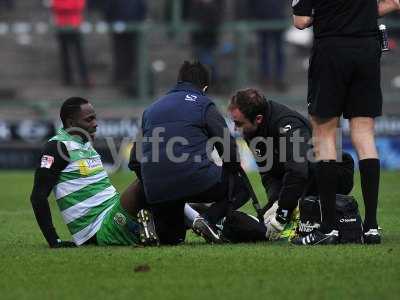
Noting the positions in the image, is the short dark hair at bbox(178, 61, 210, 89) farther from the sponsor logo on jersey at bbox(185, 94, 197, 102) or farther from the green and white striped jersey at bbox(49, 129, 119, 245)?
the green and white striped jersey at bbox(49, 129, 119, 245)

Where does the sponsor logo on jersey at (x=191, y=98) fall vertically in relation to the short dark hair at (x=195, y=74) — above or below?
below

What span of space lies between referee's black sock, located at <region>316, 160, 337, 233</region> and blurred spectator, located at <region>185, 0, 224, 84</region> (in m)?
12.1

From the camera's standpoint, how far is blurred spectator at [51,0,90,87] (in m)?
20.4

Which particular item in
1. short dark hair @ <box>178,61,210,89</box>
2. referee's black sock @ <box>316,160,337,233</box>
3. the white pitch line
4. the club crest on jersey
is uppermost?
short dark hair @ <box>178,61,210,89</box>

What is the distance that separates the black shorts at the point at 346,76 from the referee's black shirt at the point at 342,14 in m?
0.06

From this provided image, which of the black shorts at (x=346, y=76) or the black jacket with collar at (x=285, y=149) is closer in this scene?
the black shorts at (x=346, y=76)

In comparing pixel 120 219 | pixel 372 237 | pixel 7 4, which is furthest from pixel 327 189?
pixel 7 4

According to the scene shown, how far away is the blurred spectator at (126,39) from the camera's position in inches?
810

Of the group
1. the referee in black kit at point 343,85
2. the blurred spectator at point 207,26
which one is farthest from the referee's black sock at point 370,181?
the blurred spectator at point 207,26

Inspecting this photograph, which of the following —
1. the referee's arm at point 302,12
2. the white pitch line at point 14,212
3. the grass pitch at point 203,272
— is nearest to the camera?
the grass pitch at point 203,272

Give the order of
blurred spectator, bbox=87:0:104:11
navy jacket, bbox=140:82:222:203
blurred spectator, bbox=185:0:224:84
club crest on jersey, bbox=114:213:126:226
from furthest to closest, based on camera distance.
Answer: blurred spectator, bbox=87:0:104:11, blurred spectator, bbox=185:0:224:84, club crest on jersey, bbox=114:213:126:226, navy jacket, bbox=140:82:222:203

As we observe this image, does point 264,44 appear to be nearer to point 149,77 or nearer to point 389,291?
point 149,77

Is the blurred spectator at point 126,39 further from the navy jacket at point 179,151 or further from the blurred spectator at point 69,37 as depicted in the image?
the navy jacket at point 179,151

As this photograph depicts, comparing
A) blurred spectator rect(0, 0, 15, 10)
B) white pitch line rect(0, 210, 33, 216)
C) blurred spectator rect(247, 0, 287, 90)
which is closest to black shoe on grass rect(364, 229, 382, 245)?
white pitch line rect(0, 210, 33, 216)
